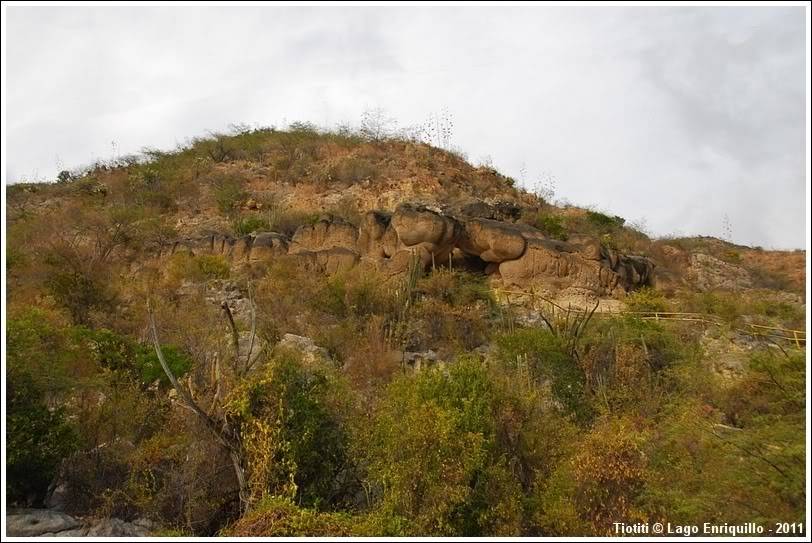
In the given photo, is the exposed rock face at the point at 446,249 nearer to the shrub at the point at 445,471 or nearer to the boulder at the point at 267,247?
the boulder at the point at 267,247

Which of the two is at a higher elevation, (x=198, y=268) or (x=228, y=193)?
(x=228, y=193)

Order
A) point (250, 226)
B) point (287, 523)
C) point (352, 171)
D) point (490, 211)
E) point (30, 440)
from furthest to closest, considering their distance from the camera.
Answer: point (352, 171)
point (250, 226)
point (490, 211)
point (30, 440)
point (287, 523)

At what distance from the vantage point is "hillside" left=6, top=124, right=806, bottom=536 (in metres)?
8.74

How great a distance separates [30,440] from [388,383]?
219 inches

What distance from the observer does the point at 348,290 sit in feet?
64.2

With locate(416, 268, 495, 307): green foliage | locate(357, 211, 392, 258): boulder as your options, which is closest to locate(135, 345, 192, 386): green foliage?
locate(416, 268, 495, 307): green foliage

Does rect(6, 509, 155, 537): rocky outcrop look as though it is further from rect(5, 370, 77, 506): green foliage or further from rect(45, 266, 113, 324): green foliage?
rect(45, 266, 113, 324): green foliage

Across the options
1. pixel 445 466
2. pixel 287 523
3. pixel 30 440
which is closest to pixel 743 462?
pixel 445 466

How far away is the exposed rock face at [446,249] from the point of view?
2330cm

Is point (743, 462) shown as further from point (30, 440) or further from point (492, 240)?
point (492, 240)

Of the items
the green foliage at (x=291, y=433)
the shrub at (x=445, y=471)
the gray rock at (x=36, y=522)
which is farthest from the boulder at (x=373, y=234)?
the gray rock at (x=36, y=522)

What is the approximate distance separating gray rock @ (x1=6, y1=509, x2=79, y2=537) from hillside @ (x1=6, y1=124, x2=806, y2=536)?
393mm

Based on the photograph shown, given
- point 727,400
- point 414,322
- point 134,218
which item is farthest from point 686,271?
point 134,218

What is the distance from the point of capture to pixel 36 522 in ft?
28.5
